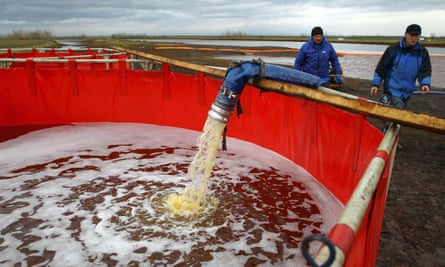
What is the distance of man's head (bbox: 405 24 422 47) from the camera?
545cm

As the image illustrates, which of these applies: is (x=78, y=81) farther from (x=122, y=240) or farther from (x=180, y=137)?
(x=122, y=240)

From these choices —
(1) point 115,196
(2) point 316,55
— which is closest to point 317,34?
(2) point 316,55

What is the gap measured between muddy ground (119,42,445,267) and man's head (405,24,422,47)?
2010mm

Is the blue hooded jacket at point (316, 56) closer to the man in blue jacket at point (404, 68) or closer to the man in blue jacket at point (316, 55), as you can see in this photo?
the man in blue jacket at point (316, 55)

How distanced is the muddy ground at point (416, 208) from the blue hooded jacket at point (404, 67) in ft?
4.04

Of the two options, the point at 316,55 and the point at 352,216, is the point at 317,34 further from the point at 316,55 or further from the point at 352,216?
the point at 352,216

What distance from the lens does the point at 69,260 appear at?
342 centimetres

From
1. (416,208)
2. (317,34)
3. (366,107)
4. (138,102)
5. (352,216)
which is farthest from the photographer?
(138,102)

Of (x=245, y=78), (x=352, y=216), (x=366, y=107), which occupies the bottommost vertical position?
(x=352, y=216)

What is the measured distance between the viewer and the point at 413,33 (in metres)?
5.47

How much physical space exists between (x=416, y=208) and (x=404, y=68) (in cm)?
245

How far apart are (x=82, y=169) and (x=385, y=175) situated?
4723mm

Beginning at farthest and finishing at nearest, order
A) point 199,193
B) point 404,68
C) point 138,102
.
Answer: point 138,102 < point 404,68 < point 199,193

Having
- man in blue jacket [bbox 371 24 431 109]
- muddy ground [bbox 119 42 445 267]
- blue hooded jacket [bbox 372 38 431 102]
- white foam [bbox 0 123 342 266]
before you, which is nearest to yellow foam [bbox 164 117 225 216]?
white foam [bbox 0 123 342 266]
